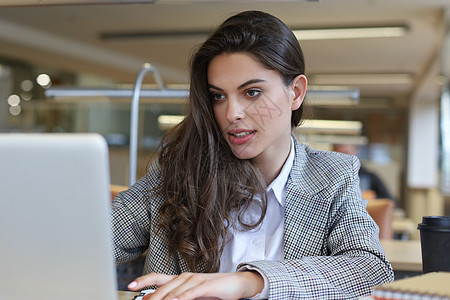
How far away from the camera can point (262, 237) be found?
4.54 feet

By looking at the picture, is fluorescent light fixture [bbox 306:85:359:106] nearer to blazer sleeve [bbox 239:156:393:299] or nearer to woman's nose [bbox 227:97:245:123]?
blazer sleeve [bbox 239:156:393:299]

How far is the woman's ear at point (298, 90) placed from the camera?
1440mm

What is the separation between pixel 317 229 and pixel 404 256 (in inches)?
40.0

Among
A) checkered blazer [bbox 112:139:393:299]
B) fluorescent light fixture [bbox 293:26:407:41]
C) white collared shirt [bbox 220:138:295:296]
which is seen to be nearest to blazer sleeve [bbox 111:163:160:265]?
checkered blazer [bbox 112:139:393:299]

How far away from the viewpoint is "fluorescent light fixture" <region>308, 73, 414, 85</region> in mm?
10281

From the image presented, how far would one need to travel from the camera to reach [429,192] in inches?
399

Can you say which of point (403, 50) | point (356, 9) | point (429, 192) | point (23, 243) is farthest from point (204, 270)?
point (429, 192)

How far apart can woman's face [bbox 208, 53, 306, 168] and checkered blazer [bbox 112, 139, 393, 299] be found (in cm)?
14

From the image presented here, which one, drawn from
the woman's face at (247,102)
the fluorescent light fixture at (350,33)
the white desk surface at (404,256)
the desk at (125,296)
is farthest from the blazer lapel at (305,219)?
the fluorescent light fixture at (350,33)

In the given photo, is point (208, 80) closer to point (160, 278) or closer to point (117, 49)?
point (160, 278)

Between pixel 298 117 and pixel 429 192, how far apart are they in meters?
9.26

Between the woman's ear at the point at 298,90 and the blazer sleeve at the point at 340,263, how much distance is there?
206mm

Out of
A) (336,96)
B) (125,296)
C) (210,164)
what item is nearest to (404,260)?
(336,96)

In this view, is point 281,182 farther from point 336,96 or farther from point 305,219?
point 336,96
